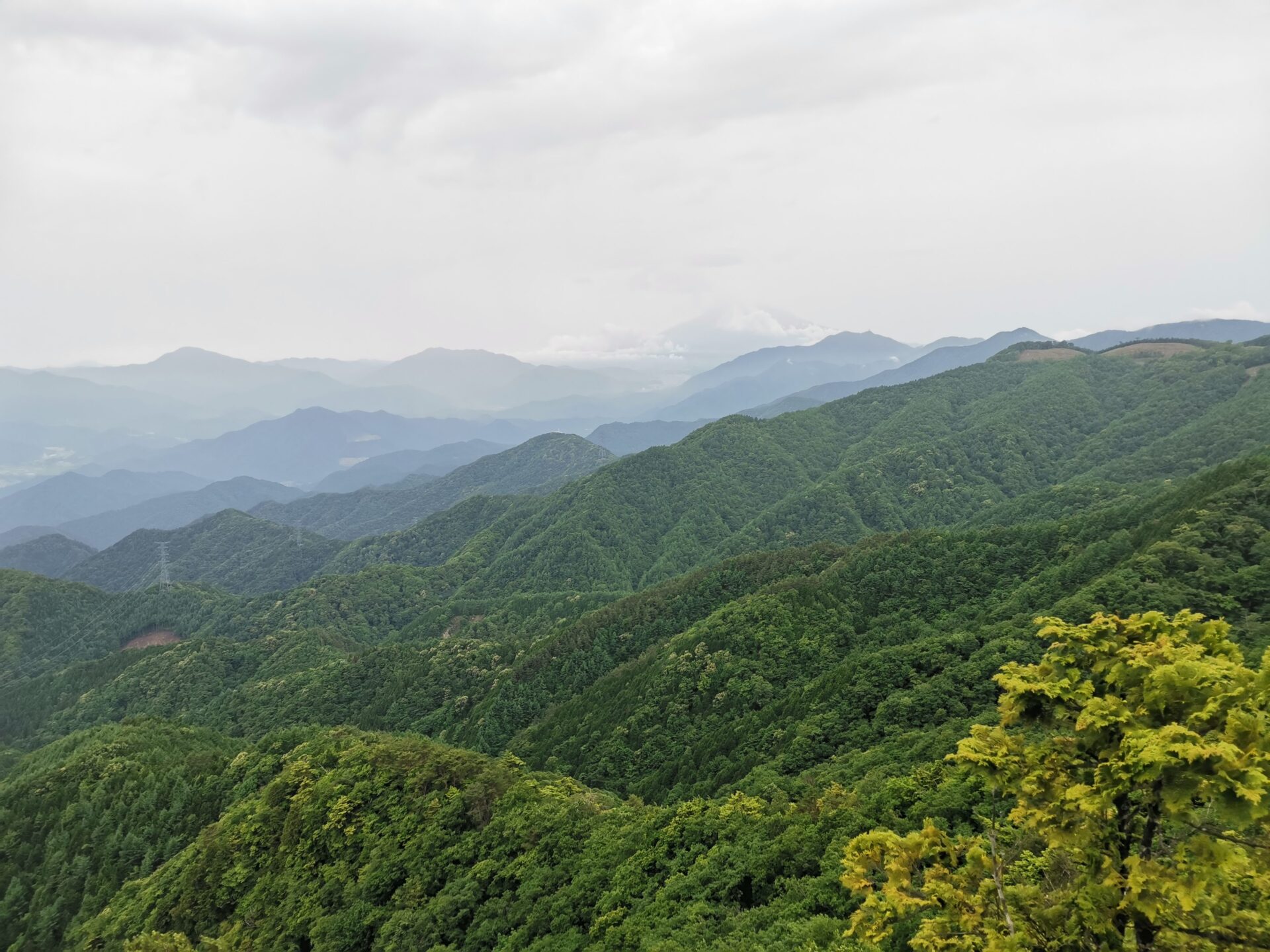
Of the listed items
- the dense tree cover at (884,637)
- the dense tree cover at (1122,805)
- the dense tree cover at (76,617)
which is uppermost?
the dense tree cover at (1122,805)

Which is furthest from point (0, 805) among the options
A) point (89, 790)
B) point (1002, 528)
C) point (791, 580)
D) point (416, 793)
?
point (1002, 528)

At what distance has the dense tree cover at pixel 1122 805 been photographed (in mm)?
8797

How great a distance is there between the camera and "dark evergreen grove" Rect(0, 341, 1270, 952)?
10086mm

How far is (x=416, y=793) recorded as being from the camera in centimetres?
3981

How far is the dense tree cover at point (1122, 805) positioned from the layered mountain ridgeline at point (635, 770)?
27.8ft

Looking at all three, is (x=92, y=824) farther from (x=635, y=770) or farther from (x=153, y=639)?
(x=153, y=639)

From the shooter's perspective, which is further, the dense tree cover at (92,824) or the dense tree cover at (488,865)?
the dense tree cover at (92,824)

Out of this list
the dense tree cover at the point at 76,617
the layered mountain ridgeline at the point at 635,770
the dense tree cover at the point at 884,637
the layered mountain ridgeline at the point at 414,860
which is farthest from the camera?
the dense tree cover at the point at 76,617

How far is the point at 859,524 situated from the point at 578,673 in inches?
4209

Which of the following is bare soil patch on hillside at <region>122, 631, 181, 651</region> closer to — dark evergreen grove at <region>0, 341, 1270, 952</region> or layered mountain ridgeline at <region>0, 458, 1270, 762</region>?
layered mountain ridgeline at <region>0, 458, 1270, 762</region>


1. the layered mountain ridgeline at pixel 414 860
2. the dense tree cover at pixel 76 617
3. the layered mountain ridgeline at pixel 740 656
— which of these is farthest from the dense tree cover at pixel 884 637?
the dense tree cover at pixel 76 617

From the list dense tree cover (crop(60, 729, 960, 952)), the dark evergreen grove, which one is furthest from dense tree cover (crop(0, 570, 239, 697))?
dense tree cover (crop(60, 729, 960, 952))

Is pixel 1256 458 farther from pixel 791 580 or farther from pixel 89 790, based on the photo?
pixel 89 790

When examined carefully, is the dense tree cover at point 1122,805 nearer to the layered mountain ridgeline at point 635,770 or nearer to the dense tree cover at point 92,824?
the layered mountain ridgeline at point 635,770
